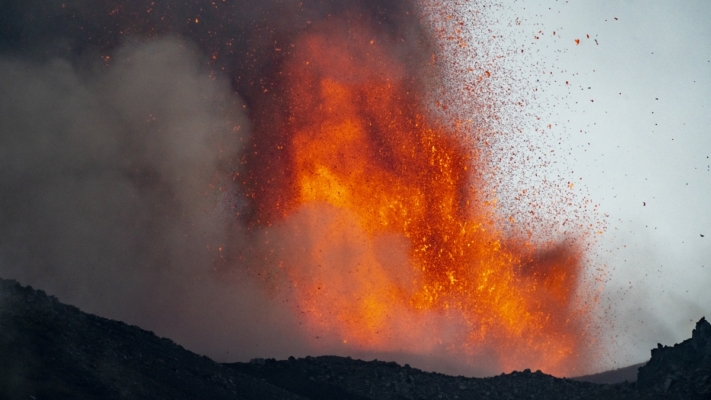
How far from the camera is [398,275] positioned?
116 feet

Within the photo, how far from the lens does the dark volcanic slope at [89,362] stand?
50.2ft

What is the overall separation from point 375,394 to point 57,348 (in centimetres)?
1099

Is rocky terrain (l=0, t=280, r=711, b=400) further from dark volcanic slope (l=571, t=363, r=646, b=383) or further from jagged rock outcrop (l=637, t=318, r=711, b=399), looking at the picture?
dark volcanic slope (l=571, t=363, r=646, b=383)

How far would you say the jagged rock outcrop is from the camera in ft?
76.3

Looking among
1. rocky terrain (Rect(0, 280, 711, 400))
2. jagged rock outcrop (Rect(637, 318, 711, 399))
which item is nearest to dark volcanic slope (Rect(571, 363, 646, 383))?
A: jagged rock outcrop (Rect(637, 318, 711, 399))

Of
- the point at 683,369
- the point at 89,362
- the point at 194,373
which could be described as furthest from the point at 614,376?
the point at 89,362

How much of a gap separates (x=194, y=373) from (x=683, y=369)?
15720 millimetres

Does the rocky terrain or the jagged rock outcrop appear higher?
the jagged rock outcrop

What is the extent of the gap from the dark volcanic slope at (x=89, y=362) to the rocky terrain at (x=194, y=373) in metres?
0.03

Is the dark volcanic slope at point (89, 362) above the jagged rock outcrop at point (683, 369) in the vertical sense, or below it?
below

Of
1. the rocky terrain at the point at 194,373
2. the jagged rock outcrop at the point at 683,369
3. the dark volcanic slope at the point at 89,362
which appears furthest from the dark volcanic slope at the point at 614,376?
the dark volcanic slope at the point at 89,362

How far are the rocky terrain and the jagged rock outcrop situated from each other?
4 centimetres

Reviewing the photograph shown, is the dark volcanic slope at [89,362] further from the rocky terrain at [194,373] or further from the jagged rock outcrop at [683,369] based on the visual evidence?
the jagged rock outcrop at [683,369]

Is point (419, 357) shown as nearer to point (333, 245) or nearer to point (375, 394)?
point (333, 245)
